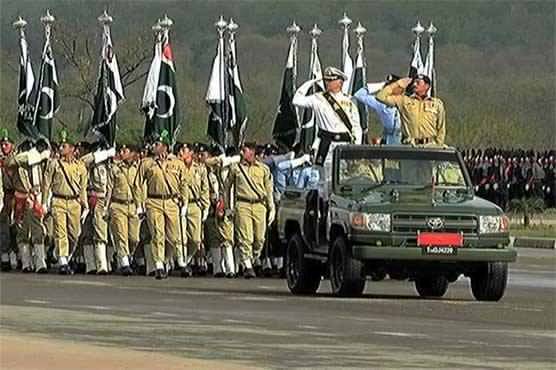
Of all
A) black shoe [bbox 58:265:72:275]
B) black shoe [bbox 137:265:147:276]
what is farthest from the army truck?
black shoe [bbox 58:265:72:275]

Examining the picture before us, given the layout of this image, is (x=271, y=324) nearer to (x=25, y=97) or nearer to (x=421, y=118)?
(x=421, y=118)

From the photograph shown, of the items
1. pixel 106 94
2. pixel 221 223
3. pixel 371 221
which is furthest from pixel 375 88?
pixel 106 94

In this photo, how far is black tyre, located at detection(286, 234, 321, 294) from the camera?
2755 cm

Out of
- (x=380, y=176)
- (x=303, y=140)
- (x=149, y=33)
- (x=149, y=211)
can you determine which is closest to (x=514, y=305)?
(x=380, y=176)

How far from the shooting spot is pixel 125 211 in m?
32.7

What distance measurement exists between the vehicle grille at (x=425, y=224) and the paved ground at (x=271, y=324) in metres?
0.84

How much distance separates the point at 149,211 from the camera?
105 ft

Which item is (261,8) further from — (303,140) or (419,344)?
(419,344)

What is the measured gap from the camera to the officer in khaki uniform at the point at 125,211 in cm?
3262

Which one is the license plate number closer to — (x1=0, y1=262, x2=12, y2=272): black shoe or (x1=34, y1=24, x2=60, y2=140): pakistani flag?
(x1=0, y1=262, x2=12, y2=272): black shoe

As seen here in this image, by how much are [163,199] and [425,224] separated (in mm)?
6792

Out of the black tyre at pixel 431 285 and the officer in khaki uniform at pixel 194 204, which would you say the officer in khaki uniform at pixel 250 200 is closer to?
the officer in khaki uniform at pixel 194 204

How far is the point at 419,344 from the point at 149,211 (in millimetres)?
12092

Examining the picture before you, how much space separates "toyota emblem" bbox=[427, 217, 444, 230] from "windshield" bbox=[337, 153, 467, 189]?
3.15 ft
